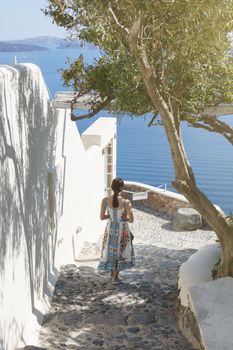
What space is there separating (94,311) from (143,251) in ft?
13.9

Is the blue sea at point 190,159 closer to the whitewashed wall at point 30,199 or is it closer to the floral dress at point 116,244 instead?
the whitewashed wall at point 30,199

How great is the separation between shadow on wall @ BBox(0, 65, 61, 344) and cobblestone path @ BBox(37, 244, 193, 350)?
0.35m

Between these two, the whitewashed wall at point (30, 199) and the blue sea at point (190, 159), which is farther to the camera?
the blue sea at point (190, 159)

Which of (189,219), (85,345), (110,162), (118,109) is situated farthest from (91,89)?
(189,219)

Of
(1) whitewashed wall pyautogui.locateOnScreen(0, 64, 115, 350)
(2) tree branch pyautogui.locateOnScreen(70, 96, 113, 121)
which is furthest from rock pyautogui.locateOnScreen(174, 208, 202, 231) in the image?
(2) tree branch pyautogui.locateOnScreen(70, 96, 113, 121)

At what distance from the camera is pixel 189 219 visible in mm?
18938

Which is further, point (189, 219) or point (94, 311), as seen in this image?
point (189, 219)

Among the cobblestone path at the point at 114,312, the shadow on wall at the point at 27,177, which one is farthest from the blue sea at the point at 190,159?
the shadow on wall at the point at 27,177

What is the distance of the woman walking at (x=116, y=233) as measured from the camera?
7969mm

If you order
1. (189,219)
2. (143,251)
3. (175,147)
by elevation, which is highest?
(175,147)

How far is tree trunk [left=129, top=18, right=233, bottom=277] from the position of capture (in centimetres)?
659

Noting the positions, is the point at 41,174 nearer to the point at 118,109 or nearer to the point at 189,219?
the point at 118,109

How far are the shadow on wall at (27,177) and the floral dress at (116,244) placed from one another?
906 mm

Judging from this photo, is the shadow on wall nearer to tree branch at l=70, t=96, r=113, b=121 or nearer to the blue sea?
tree branch at l=70, t=96, r=113, b=121
